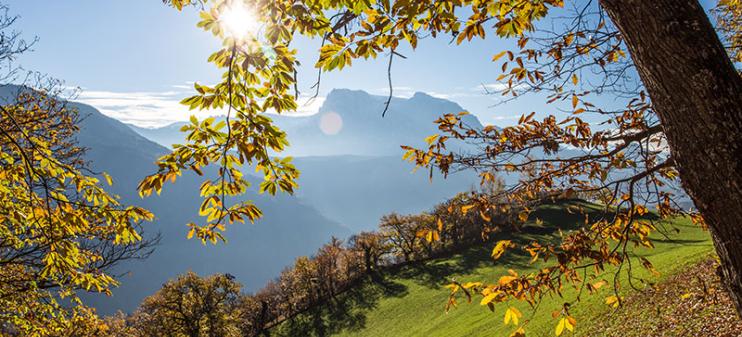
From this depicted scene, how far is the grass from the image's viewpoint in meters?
23.8

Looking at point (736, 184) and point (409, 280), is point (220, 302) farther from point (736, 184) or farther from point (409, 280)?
point (736, 184)

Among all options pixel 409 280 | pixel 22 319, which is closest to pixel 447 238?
pixel 409 280

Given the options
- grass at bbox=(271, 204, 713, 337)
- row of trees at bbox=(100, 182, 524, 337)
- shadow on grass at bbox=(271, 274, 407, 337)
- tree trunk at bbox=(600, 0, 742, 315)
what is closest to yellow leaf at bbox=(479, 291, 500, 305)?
tree trunk at bbox=(600, 0, 742, 315)

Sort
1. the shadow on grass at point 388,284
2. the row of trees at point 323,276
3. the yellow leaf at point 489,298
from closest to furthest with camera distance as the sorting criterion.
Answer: the yellow leaf at point 489,298
the row of trees at point 323,276
the shadow on grass at point 388,284

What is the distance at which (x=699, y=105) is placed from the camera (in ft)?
7.00

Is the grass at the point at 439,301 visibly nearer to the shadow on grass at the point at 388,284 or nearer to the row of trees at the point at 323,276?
the shadow on grass at the point at 388,284

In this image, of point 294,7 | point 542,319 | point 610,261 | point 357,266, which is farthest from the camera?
point 357,266

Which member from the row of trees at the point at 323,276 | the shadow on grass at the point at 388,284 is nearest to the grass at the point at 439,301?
the shadow on grass at the point at 388,284

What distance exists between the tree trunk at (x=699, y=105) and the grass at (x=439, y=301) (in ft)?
61.6

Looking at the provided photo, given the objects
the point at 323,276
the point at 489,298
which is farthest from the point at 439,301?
the point at 489,298

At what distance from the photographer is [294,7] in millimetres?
3107

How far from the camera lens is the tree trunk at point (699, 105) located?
208 cm

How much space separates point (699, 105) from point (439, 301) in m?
45.2

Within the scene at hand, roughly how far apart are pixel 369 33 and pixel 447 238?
238ft
